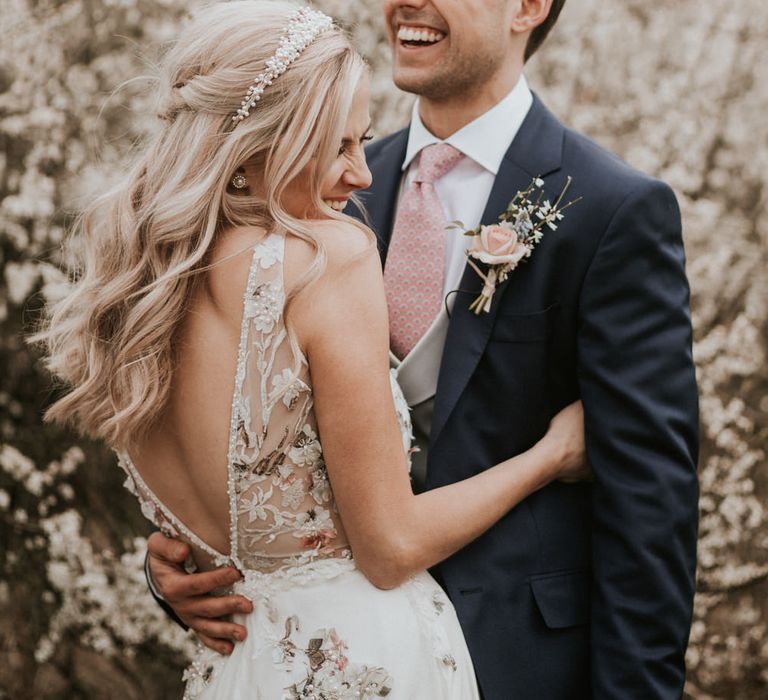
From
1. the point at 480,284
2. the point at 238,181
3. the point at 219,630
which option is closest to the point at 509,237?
the point at 480,284

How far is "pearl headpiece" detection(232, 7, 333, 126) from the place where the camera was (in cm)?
177

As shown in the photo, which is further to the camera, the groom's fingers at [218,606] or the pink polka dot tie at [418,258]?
the pink polka dot tie at [418,258]

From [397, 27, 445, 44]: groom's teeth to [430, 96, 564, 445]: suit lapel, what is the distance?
1.05 feet

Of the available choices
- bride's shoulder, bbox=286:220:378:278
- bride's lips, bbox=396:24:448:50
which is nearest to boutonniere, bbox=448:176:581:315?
bride's shoulder, bbox=286:220:378:278

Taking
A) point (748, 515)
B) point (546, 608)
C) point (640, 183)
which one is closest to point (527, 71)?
point (748, 515)

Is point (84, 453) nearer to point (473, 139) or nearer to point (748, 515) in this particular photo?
point (473, 139)

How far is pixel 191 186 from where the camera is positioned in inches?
70.2

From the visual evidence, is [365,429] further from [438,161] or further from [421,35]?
[421,35]

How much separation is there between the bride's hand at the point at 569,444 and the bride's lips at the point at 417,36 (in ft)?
3.28

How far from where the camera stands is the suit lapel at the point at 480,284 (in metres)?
2.16

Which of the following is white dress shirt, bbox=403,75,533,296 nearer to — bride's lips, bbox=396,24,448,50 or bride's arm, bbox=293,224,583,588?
bride's lips, bbox=396,24,448,50

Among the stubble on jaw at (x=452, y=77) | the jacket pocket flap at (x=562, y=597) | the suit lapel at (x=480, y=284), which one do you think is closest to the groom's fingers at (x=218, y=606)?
the suit lapel at (x=480, y=284)

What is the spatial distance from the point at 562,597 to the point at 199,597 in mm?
829

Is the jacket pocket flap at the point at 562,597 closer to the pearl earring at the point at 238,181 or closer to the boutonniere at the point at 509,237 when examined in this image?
the boutonniere at the point at 509,237
